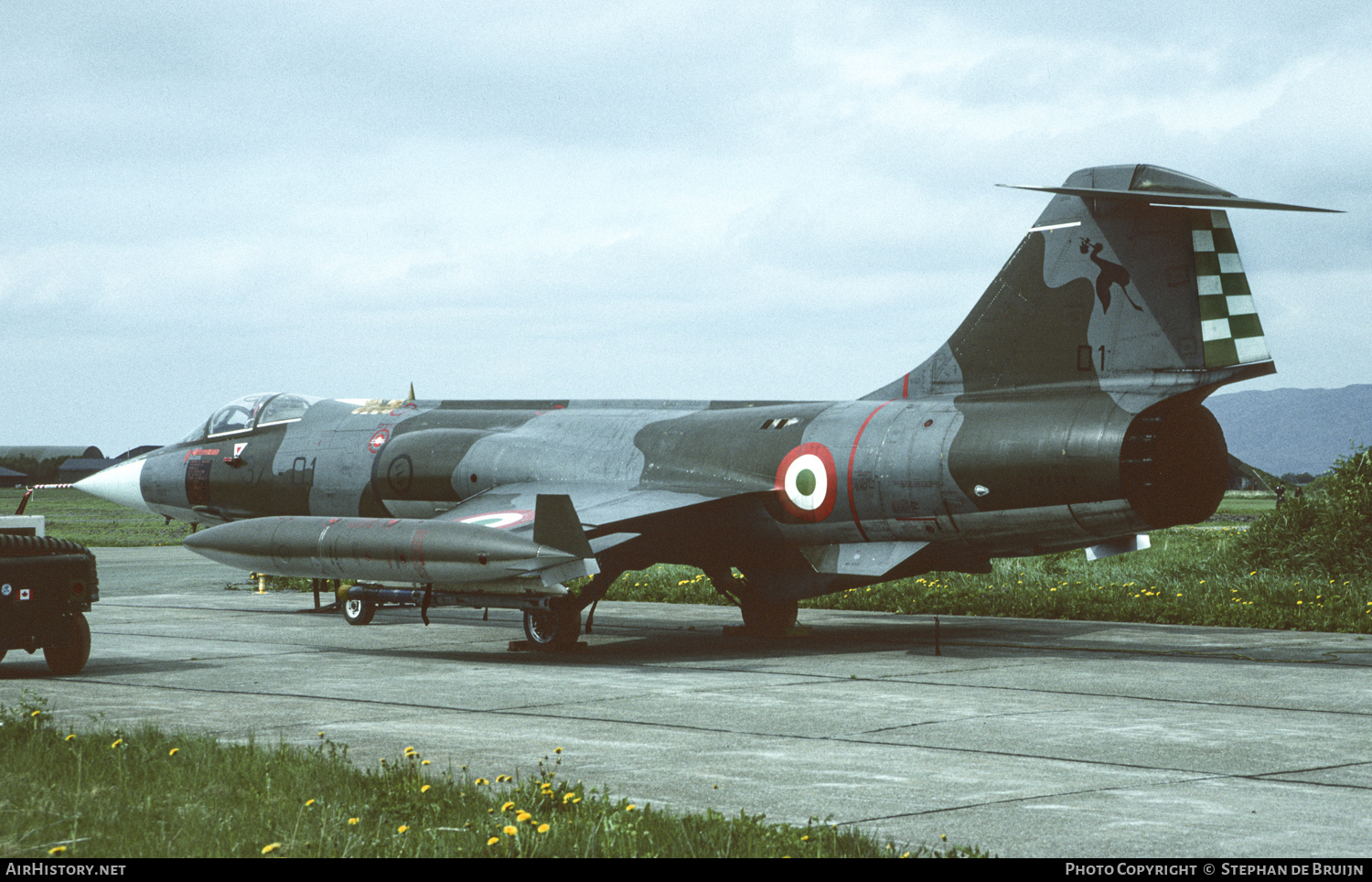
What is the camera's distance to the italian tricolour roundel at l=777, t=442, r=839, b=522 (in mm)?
15383

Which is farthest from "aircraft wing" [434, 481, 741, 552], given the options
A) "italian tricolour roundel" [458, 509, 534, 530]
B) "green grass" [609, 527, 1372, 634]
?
"green grass" [609, 527, 1372, 634]

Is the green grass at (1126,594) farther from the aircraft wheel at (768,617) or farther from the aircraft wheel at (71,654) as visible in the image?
the aircraft wheel at (71,654)

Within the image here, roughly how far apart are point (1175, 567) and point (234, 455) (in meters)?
14.8

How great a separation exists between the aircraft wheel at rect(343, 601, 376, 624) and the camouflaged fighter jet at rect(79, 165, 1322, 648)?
1166 millimetres

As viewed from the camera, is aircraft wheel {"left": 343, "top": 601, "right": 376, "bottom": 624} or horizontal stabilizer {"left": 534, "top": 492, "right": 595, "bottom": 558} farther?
aircraft wheel {"left": 343, "top": 601, "right": 376, "bottom": 624}

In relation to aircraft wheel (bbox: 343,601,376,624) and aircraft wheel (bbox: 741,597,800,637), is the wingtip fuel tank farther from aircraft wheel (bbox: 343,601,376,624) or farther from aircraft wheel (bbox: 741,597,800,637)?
aircraft wheel (bbox: 343,601,376,624)

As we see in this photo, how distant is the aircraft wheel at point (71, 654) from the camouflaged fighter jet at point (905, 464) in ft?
8.01

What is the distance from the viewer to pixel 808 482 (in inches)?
612

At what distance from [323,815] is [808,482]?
9.54 meters

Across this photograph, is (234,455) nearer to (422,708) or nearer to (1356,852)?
(422,708)

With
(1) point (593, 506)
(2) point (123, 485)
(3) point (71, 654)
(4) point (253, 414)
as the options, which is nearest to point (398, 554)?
(1) point (593, 506)

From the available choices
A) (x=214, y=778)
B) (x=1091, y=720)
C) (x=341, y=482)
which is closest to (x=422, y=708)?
(x=214, y=778)

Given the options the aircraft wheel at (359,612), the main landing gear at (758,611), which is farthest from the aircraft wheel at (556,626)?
the aircraft wheel at (359,612)

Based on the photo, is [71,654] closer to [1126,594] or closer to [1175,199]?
[1175,199]
